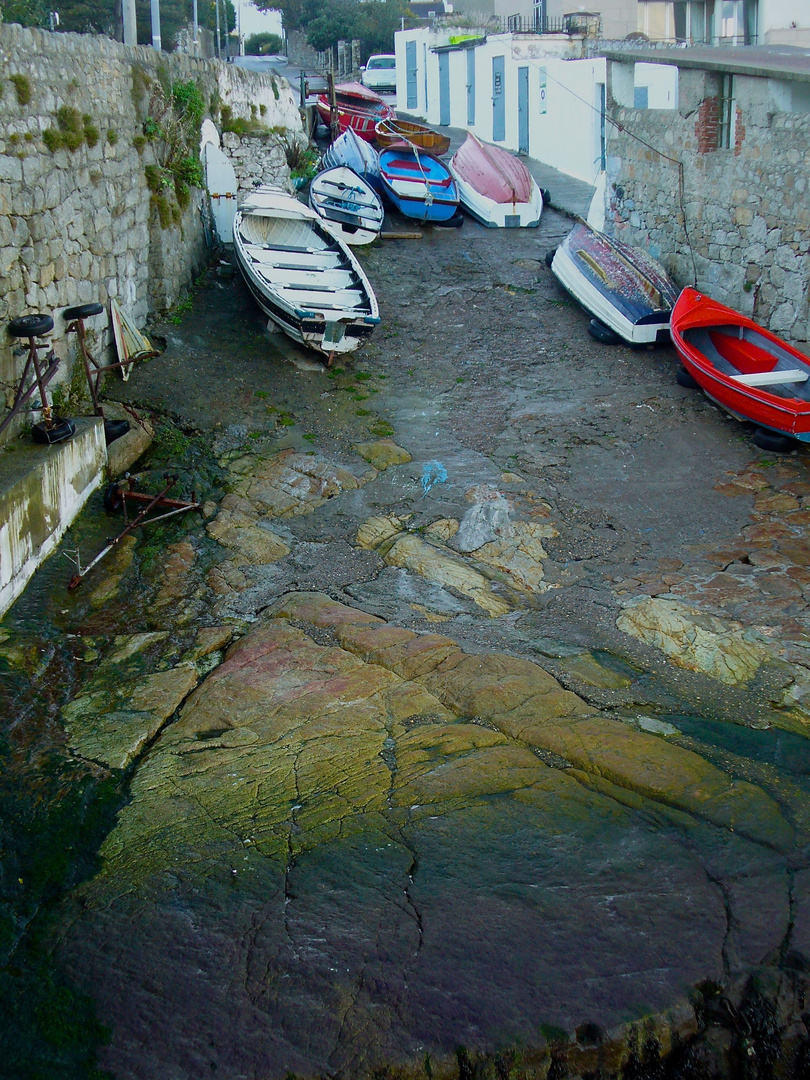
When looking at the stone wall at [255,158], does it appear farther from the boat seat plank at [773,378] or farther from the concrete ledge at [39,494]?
the boat seat plank at [773,378]

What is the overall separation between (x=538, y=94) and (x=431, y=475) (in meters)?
16.6

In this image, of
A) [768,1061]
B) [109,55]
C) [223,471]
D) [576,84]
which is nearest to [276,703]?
[768,1061]

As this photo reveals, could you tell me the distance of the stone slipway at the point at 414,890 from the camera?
12.6 feet

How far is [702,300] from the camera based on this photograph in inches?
484

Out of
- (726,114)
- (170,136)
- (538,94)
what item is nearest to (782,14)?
(538,94)

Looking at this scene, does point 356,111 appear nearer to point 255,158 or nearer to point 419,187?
point 419,187

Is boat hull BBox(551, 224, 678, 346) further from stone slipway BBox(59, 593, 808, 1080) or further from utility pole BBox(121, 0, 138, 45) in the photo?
stone slipway BBox(59, 593, 808, 1080)

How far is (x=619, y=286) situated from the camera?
13547 millimetres

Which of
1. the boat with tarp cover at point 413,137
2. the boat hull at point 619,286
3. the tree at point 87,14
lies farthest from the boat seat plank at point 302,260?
the tree at point 87,14

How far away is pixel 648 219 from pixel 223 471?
353 inches

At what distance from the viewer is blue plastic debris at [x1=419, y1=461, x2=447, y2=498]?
980cm

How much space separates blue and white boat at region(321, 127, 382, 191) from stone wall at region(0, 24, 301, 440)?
483 cm

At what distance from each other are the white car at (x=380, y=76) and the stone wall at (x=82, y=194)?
79.0 feet

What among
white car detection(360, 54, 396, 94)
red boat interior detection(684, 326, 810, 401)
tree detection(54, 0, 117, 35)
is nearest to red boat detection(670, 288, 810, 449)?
red boat interior detection(684, 326, 810, 401)
